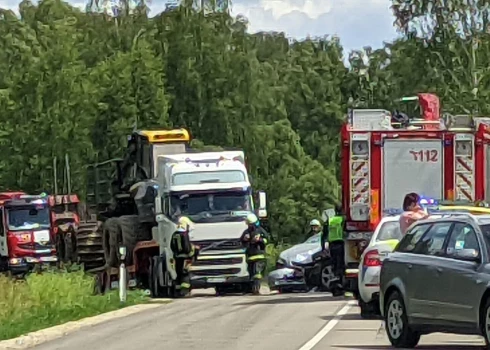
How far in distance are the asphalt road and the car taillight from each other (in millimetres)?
916

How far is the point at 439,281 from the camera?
15.1 metres

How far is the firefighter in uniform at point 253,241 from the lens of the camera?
30.4 meters

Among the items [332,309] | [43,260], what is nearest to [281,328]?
[332,309]

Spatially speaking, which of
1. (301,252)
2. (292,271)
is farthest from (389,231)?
(301,252)

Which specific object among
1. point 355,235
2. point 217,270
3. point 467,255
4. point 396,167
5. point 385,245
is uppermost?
point 396,167

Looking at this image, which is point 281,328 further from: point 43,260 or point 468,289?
point 43,260

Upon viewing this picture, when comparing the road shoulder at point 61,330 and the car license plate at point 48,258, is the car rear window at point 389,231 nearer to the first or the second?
the road shoulder at point 61,330

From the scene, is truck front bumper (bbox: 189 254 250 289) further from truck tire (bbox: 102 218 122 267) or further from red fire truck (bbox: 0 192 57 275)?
red fire truck (bbox: 0 192 57 275)

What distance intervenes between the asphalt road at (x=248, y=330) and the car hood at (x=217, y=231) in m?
4.33

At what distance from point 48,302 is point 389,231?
7.82 meters

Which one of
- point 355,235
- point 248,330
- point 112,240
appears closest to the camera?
point 248,330

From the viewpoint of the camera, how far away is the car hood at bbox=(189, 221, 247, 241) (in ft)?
99.0

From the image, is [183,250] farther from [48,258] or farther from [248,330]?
[48,258]

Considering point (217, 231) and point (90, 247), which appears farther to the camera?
point (90, 247)
